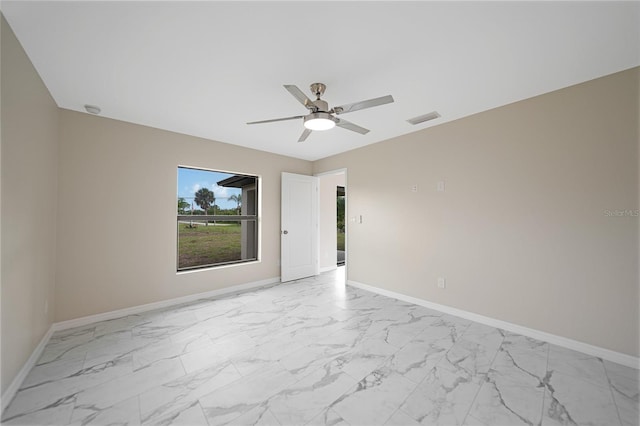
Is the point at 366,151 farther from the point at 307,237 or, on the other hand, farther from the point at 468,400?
the point at 468,400

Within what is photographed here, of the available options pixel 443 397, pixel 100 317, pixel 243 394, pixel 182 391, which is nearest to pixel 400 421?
pixel 443 397

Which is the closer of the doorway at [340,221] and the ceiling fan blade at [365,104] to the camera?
the ceiling fan blade at [365,104]

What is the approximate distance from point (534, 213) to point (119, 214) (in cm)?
478

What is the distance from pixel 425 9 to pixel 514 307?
2.94 m

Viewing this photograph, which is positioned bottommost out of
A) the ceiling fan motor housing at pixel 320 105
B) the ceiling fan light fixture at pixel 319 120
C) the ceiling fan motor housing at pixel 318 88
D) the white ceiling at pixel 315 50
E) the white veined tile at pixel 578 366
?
the white veined tile at pixel 578 366

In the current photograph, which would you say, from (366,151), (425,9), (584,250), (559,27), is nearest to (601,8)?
(559,27)

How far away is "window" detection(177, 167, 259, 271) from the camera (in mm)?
4758

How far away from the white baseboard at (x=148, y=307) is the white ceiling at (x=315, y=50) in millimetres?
2420

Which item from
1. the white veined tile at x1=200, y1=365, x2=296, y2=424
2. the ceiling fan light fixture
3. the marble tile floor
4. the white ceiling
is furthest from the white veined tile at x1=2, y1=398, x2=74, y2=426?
the ceiling fan light fixture

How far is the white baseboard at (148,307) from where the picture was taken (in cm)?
282

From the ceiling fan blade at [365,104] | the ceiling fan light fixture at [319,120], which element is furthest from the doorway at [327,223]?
the ceiling fan blade at [365,104]

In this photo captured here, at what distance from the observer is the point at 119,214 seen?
10.3ft

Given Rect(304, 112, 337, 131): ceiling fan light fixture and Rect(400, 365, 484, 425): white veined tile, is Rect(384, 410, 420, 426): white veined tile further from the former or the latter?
Rect(304, 112, 337, 131): ceiling fan light fixture

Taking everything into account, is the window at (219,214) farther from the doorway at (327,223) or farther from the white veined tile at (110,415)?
the white veined tile at (110,415)
